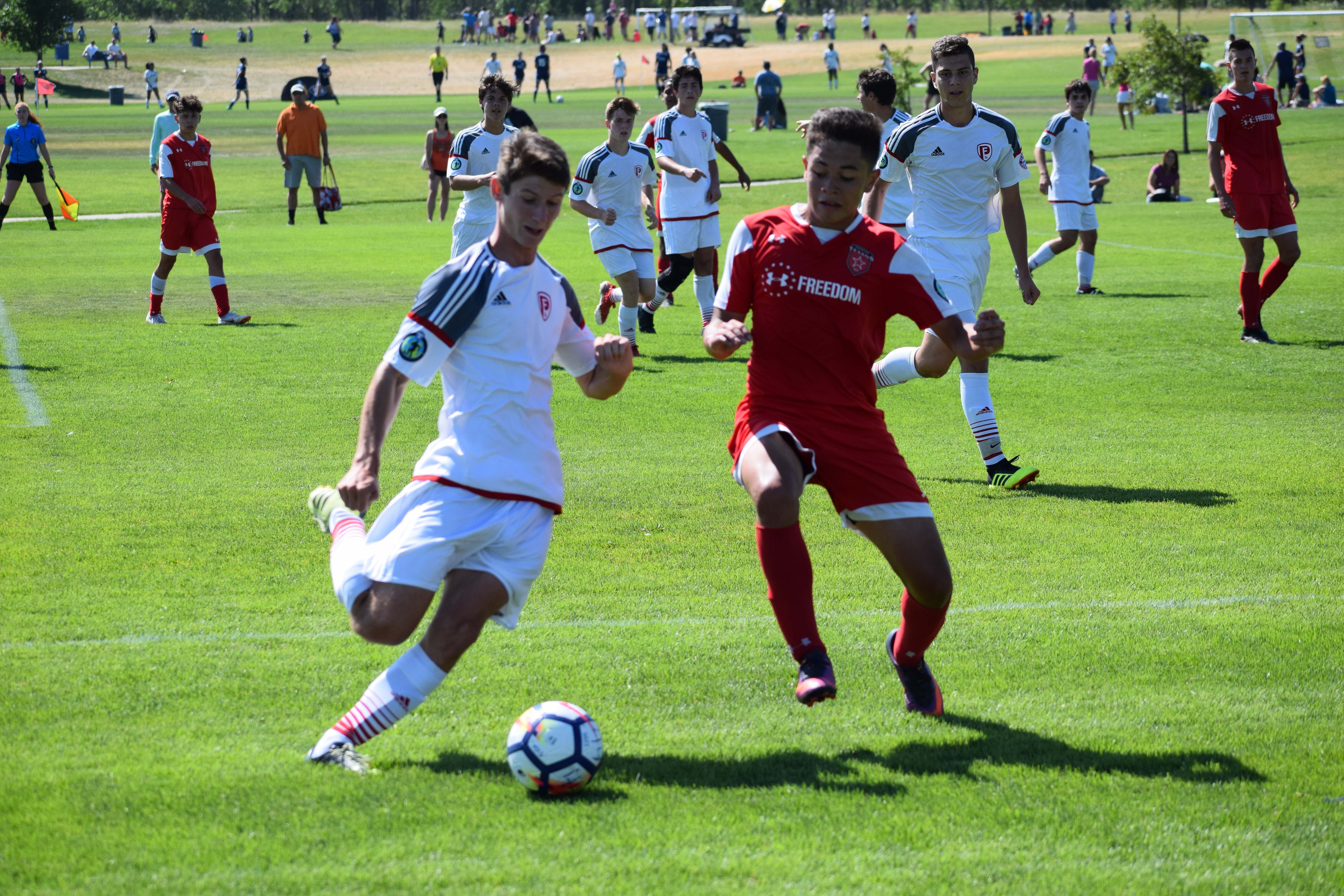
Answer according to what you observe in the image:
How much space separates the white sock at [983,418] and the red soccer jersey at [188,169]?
30.8 ft

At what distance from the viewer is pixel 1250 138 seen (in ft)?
42.4

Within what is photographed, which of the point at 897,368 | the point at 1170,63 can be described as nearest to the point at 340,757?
the point at 897,368

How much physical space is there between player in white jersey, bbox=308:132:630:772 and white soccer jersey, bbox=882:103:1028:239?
497 centimetres

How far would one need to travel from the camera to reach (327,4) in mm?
117000

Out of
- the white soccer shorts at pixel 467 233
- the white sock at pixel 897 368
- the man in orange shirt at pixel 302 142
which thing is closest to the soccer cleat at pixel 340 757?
the white sock at pixel 897 368

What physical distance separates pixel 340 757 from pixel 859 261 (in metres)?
2.55

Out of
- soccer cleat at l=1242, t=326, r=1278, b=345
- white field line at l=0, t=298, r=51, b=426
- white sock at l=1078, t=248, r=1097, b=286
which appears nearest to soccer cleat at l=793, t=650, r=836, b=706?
white field line at l=0, t=298, r=51, b=426

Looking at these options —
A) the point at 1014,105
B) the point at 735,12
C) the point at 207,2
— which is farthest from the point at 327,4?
the point at 1014,105

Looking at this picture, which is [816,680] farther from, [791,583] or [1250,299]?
[1250,299]

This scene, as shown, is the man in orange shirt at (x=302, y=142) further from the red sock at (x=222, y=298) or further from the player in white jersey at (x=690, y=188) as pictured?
the player in white jersey at (x=690, y=188)

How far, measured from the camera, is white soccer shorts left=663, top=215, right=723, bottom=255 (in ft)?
46.9

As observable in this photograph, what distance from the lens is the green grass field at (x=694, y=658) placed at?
12.4ft

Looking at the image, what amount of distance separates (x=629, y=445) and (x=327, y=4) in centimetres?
11842

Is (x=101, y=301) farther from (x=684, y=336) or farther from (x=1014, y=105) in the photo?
(x=1014, y=105)
